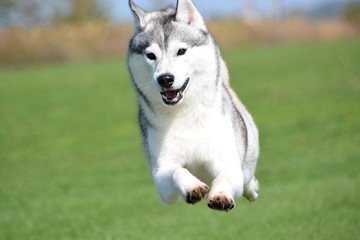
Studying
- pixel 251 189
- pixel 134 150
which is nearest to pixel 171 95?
pixel 251 189

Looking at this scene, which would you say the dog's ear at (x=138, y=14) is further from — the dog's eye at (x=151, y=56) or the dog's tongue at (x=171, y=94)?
the dog's tongue at (x=171, y=94)

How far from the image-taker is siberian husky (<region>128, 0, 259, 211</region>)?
604cm

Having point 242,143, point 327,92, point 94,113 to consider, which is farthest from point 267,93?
point 242,143

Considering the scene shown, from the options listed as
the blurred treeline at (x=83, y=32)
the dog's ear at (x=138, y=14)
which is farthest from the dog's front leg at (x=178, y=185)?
the blurred treeline at (x=83, y=32)

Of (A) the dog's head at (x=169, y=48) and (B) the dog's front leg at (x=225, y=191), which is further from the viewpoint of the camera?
(A) the dog's head at (x=169, y=48)

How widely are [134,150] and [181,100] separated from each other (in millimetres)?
11773

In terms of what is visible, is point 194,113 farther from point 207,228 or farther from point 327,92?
point 327,92

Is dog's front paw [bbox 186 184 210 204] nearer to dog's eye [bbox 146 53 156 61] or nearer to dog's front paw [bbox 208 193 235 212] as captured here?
dog's front paw [bbox 208 193 235 212]

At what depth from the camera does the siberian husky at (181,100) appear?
604cm

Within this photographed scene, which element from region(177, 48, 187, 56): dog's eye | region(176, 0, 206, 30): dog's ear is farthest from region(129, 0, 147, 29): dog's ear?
region(177, 48, 187, 56): dog's eye

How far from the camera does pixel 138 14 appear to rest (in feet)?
21.0

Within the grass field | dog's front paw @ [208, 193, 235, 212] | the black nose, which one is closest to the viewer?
dog's front paw @ [208, 193, 235, 212]

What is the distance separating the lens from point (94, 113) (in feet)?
80.6

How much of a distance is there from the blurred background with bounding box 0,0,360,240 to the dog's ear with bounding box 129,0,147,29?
78cm
